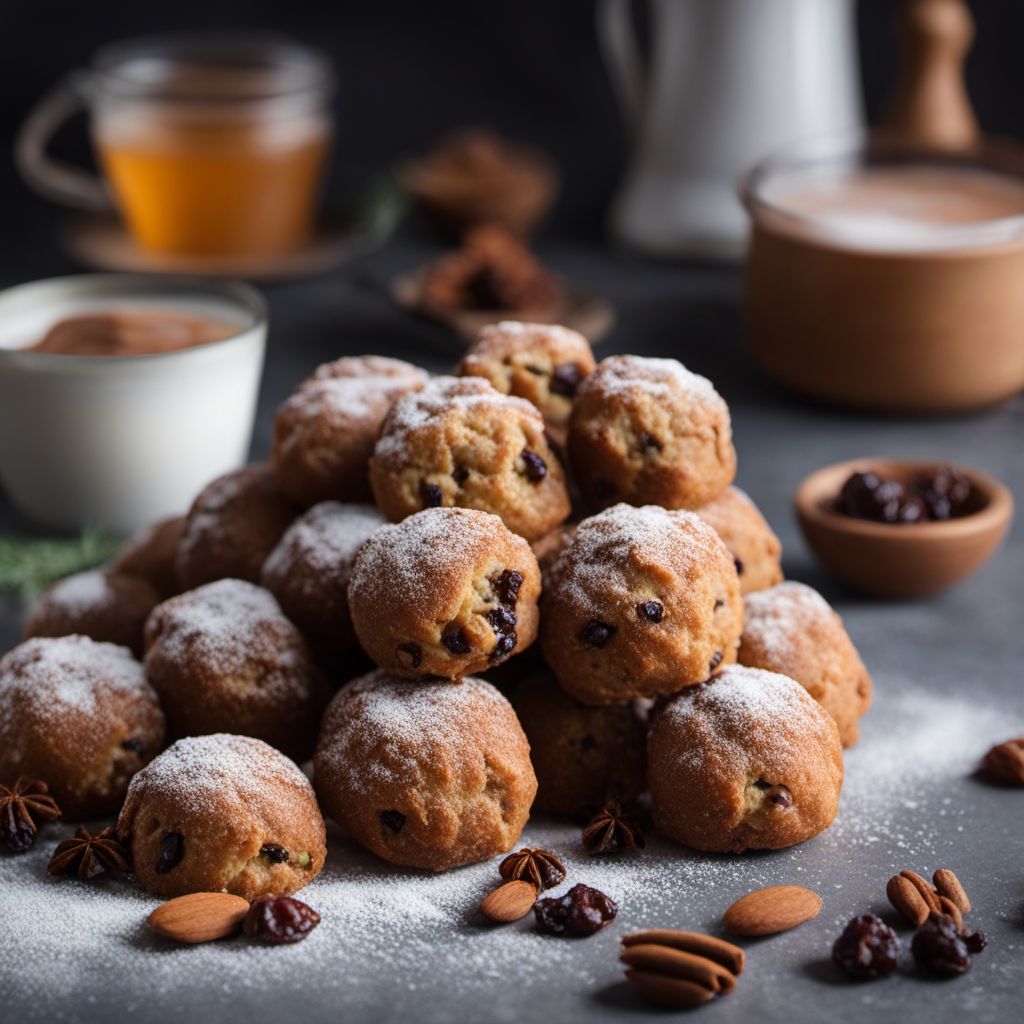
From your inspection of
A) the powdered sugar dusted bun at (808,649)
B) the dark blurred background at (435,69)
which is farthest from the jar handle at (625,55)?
the powdered sugar dusted bun at (808,649)

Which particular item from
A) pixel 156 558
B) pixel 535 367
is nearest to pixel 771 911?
pixel 535 367

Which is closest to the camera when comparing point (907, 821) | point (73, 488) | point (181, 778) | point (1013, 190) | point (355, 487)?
point (181, 778)

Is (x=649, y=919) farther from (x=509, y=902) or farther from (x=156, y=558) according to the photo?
(x=156, y=558)

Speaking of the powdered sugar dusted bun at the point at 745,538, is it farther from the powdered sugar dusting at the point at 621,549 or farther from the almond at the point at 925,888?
the almond at the point at 925,888

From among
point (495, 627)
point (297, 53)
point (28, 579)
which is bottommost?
point (28, 579)

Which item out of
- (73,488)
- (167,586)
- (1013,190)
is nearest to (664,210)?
(1013,190)

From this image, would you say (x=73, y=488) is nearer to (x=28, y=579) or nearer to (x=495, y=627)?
(x=28, y=579)

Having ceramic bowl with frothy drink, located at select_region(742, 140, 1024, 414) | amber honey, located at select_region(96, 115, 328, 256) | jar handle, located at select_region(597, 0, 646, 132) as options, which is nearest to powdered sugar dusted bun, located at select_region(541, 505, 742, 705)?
ceramic bowl with frothy drink, located at select_region(742, 140, 1024, 414)
